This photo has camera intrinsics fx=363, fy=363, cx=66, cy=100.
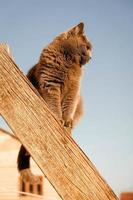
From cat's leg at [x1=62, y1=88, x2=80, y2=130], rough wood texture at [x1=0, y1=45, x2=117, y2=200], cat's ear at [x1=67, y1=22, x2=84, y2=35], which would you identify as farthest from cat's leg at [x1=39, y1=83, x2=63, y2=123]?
rough wood texture at [x1=0, y1=45, x2=117, y2=200]

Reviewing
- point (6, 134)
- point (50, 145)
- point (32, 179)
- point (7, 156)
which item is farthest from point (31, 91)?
point (6, 134)

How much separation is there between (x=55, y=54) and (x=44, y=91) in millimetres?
664

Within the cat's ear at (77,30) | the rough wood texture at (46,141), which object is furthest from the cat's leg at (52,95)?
the rough wood texture at (46,141)

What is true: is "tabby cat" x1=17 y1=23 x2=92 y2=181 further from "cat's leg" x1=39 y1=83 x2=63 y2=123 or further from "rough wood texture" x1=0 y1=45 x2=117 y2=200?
"rough wood texture" x1=0 y1=45 x2=117 y2=200

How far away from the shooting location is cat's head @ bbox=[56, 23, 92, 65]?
457 cm

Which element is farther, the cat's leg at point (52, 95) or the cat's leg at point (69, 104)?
the cat's leg at point (69, 104)

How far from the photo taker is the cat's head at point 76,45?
4.57 meters

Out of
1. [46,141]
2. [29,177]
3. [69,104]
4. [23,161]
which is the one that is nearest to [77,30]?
[69,104]

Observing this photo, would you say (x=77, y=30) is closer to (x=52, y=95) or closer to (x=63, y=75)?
(x=63, y=75)

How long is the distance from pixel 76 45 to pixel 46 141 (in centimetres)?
348

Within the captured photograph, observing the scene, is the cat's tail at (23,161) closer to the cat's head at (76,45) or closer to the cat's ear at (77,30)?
the cat's head at (76,45)

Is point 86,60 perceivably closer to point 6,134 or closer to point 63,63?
point 63,63

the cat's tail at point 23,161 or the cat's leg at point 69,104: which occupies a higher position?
the cat's leg at point 69,104

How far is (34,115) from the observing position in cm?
149
